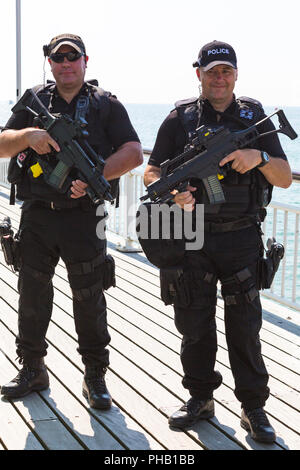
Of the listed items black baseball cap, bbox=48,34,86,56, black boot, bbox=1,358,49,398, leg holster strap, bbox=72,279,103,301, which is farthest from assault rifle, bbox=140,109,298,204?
black boot, bbox=1,358,49,398

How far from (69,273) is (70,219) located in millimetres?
303

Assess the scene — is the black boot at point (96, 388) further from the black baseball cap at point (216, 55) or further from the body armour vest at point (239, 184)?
the black baseball cap at point (216, 55)

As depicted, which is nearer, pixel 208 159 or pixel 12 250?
pixel 208 159

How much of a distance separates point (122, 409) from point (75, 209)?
1064 mm

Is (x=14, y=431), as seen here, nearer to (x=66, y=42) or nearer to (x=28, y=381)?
(x=28, y=381)

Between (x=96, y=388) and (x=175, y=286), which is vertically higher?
(x=175, y=286)

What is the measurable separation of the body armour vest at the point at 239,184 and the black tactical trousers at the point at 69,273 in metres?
0.67

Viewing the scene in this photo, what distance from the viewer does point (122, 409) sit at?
3.73 m

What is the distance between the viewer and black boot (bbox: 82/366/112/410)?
12.2 feet

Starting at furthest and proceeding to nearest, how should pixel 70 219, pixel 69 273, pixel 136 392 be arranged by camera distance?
1. pixel 136 392
2. pixel 69 273
3. pixel 70 219

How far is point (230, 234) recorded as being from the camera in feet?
11.0

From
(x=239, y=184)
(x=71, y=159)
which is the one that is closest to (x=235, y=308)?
(x=239, y=184)

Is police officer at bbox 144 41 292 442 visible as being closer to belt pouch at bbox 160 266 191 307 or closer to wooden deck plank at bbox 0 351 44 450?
belt pouch at bbox 160 266 191 307

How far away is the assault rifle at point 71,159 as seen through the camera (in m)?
3.54
